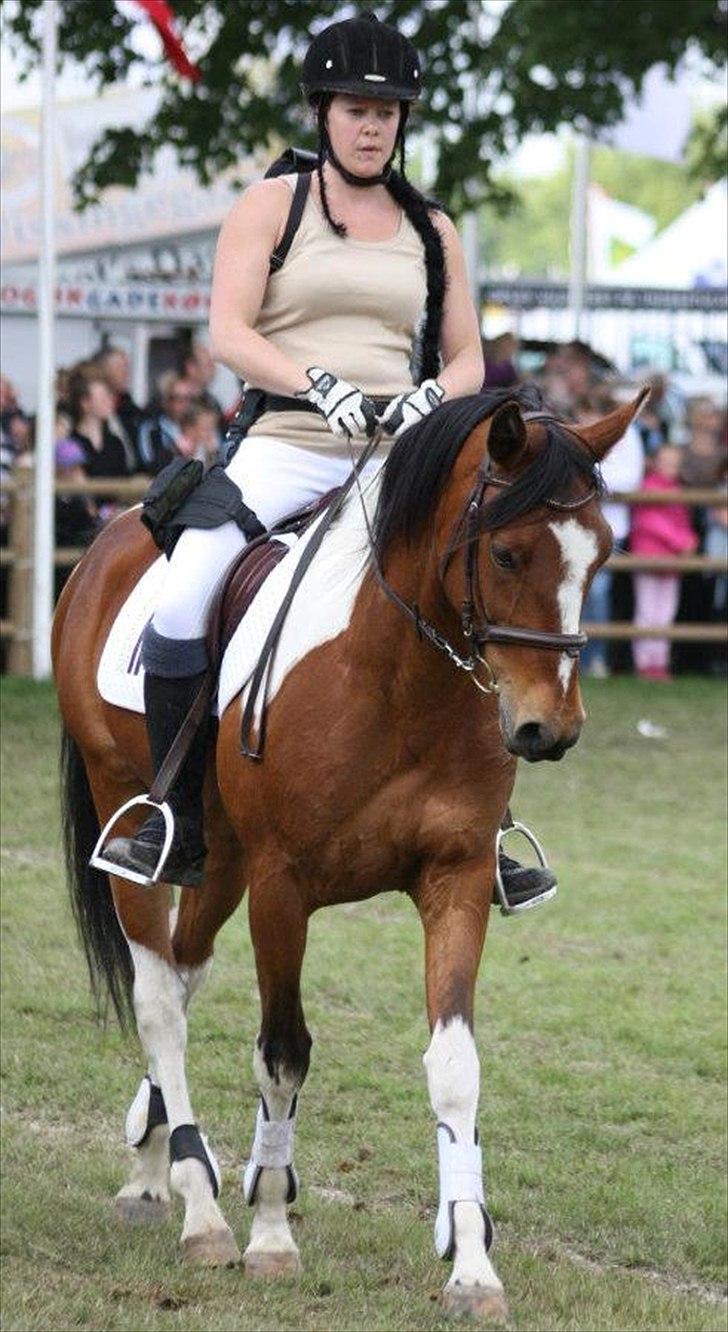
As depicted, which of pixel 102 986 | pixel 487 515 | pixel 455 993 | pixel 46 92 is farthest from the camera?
pixel 46 92

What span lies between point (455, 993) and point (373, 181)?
2.17 meters

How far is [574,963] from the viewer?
10.7 m

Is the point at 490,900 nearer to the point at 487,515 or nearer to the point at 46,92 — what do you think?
the point at 487,515

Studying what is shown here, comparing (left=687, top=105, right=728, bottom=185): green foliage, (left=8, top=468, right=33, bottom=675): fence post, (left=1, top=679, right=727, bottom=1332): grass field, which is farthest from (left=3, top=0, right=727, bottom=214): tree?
(left=1, top=679, right=727, bottom=1332): grass field

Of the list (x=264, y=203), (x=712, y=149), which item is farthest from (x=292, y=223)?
(x=712, y=149)

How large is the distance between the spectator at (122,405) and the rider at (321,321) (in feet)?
38.4

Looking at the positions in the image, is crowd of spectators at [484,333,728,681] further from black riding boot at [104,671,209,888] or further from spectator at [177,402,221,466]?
black riding boot at [104,671,209,888]

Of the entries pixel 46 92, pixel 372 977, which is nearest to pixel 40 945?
pixel 372 977

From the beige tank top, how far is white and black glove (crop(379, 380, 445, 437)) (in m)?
0.42

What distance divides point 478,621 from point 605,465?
38.9 ft

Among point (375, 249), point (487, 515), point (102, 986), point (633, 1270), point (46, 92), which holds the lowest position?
point (633, 1270)

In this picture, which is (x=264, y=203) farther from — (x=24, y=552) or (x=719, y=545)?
(x=719, y=545)

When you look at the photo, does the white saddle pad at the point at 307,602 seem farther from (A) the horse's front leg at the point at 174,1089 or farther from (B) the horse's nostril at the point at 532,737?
(A) the horse's front leg at the point at 174,1089

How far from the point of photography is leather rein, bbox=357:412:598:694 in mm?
5422
